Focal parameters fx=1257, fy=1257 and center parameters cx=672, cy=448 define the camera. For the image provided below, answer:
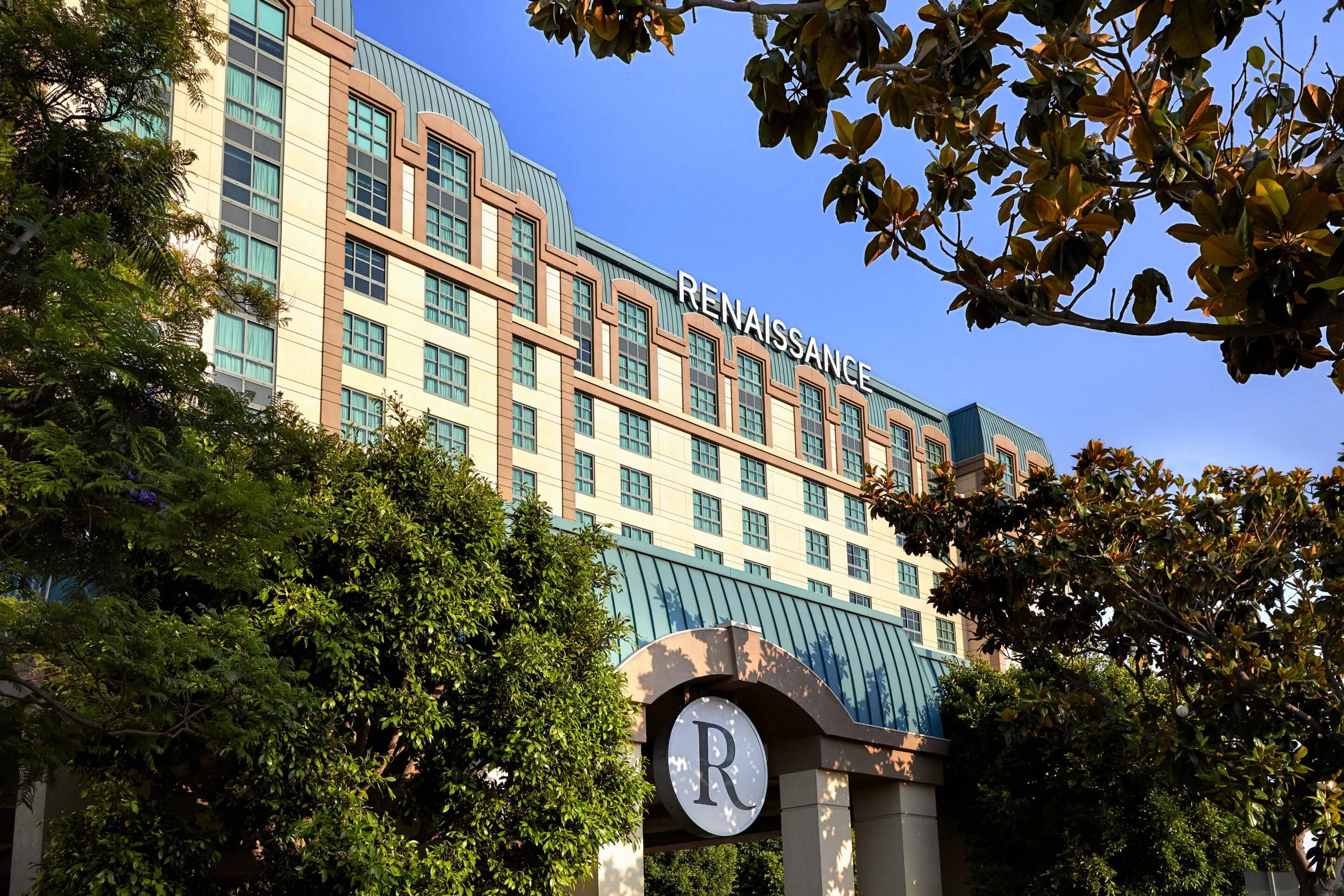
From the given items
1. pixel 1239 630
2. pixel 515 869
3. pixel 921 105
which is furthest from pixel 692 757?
pixel 921 105

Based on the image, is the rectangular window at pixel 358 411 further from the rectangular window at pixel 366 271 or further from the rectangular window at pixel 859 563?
the rectangular window at pixel 859 563

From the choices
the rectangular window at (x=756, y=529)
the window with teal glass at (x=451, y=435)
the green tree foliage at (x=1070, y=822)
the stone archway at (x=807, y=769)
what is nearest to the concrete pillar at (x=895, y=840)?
the stone archway at (x=807, y=769)

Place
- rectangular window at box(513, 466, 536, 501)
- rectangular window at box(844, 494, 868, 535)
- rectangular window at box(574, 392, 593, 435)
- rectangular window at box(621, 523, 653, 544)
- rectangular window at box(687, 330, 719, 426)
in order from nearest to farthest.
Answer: rectangular window at box(513, 466, 536, 501) → rectangular window at box(574, 392, 593, 435) → rectangular window at box(621, 523, 653, 544) → rectangular window at box(687, 330, 719, 426) → rectangular window at box(844, 494, 868, 535)

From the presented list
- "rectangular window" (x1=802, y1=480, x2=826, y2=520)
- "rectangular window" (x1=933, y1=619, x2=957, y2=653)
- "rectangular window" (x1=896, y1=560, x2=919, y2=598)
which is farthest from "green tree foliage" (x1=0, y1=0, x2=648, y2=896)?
"rectangular window" (x1=933, y1=619, x2=957, y2=653)

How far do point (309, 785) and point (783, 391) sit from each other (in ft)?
179

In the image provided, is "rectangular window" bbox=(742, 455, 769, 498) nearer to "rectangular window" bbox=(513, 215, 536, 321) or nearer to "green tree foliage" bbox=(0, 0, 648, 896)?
"rectangular window" bbox=(513, 215, 536, 321)

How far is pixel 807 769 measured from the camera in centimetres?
2094

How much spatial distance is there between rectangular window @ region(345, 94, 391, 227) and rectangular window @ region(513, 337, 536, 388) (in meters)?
8.14

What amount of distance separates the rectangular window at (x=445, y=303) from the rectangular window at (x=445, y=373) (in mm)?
1029

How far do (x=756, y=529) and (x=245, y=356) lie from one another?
31.3 metres

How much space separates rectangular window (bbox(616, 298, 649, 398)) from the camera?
190 ft

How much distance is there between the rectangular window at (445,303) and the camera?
147 ft

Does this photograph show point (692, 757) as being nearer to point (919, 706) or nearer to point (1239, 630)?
point (919, 706)

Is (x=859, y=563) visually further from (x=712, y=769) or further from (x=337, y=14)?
(x=712, y=769)
